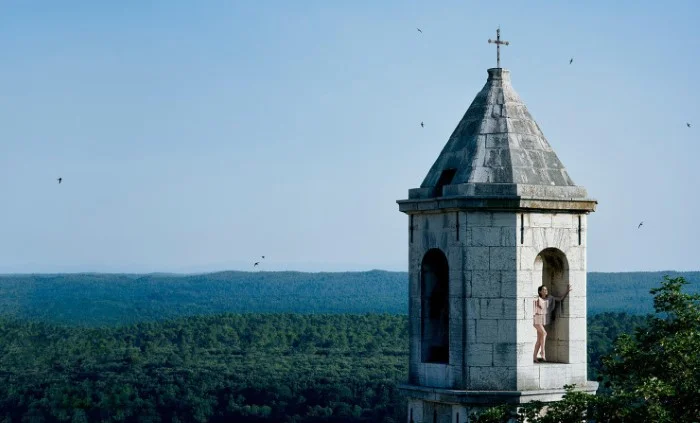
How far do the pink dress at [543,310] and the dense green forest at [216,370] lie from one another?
196 ft

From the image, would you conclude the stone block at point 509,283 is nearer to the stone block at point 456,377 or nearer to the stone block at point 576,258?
the stone block at point 576,258

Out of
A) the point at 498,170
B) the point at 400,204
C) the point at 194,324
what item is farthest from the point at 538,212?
the point at 194,324

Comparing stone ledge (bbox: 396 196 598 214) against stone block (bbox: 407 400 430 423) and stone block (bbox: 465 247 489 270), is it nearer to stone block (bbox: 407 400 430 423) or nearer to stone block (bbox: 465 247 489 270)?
stone block (bbox: 465 247 489 270)

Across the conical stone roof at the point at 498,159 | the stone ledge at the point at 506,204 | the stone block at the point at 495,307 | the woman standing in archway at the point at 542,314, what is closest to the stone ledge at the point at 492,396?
the woman standing in archway at the point at 542,314

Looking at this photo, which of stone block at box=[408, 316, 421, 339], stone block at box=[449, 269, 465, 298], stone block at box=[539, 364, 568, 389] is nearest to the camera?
stone block at box=[449, 269, 465, 298]

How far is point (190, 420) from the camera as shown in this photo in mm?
97000

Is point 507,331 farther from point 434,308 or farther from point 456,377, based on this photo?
point 434,308

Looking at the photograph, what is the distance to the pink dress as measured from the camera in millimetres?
17047

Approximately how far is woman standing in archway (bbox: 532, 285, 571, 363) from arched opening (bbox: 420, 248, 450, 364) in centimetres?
118

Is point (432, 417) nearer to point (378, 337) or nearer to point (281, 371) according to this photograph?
point (281, 371)

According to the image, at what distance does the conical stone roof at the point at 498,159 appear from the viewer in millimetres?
16750

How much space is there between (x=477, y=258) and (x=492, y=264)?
7.7 inches

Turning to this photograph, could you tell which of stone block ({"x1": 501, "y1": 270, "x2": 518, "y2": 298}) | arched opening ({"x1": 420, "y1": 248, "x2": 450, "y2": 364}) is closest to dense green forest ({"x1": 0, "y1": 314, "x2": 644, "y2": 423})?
arched opening ({"x1": 420, "y1": 248, "x2": 450, "y2": 364})

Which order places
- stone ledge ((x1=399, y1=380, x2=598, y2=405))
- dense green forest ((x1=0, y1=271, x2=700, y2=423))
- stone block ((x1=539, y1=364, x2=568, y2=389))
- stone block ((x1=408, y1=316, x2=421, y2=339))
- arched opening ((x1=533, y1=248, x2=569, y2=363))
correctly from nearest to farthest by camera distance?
1. stone ledge ((x1=399, y1=380, x2=598, y2=405))
2. stone block ((x1=539, y1=364, x2=568, y2=389))
3. arched opening ((x1=533, y1=248, x2=569, y2=363))
4. stone block ((x1=408, y1=316, x2=421, y2=339))
5. dense green forest ((x1=0, y1=271, x2=700, y2=423))
